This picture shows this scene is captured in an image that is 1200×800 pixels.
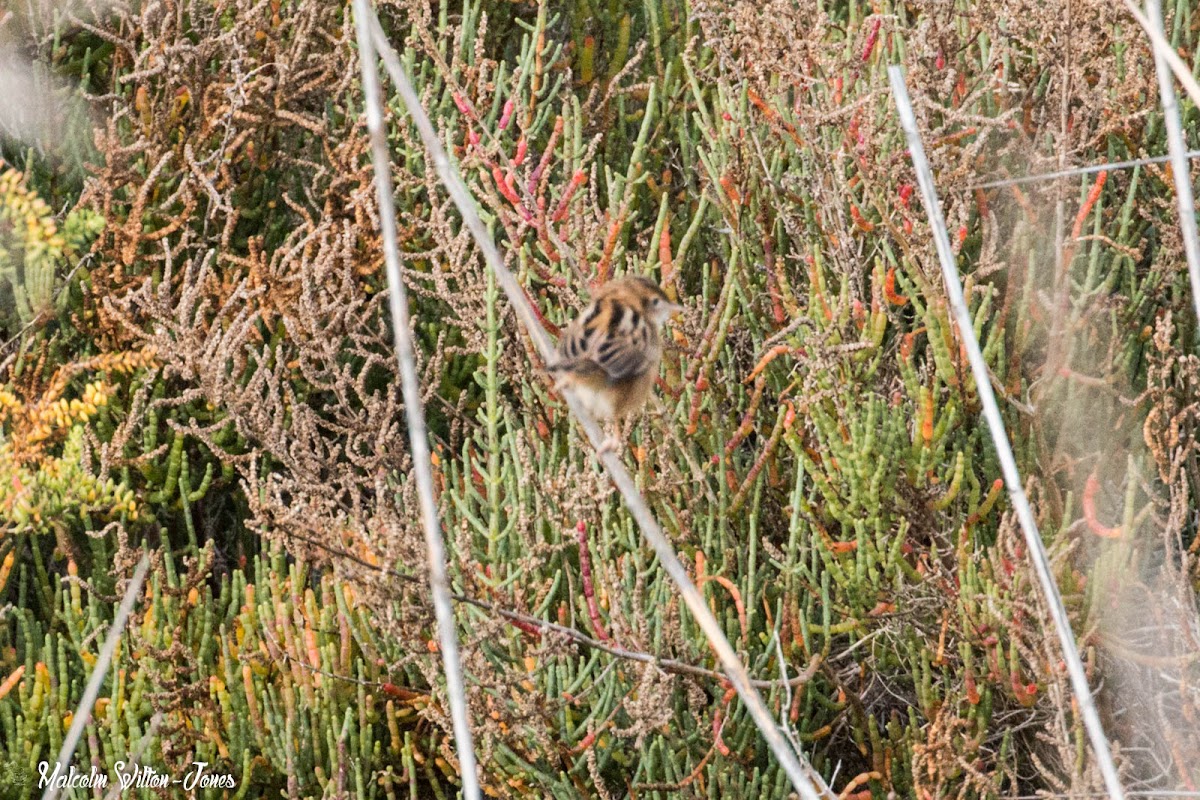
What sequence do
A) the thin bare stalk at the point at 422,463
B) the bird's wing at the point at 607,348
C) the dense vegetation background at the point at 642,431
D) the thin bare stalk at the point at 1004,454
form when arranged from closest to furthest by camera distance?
the thin bare stalk at the point at 422,463
the thin bare stalk at the point at 1004,454
the bird's wing at the point at 607,348
the dense vegetation background at the point at 642,431

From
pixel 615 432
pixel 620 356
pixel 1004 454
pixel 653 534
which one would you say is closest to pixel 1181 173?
pixel 1004 454

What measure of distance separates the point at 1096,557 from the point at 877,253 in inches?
43.4

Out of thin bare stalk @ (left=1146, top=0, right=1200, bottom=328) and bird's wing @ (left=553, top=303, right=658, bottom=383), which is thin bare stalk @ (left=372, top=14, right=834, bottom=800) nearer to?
bird's wing @ (left=553, top=303, right=658, bottom=383)

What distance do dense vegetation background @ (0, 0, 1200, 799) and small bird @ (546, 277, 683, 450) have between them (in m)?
Result: 0.23

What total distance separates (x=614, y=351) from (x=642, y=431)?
89cm

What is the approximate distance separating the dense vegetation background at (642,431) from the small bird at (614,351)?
0.77 feet

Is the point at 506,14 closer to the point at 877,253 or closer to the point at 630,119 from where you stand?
the point at 630,119

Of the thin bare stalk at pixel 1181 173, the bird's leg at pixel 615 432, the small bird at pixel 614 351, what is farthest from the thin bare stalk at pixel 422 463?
the thin bare stalk at pixel 1181 173

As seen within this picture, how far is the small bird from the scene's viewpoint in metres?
2.95

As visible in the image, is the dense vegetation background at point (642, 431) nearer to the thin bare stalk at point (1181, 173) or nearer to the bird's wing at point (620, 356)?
the bird's wing at point (620, 356)

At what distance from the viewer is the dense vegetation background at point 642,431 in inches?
142

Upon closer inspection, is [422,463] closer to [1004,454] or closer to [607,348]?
[1004,454]

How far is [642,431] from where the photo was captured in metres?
3.83

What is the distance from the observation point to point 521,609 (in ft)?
11.9
